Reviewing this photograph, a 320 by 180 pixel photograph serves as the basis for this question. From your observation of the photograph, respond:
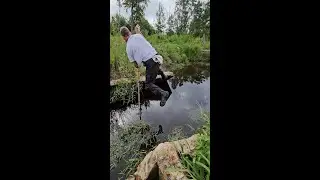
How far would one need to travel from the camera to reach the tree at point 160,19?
1659 millimetres

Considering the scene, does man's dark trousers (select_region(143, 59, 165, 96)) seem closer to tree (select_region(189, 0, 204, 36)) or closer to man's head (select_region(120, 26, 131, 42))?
man's head (select_region(120, 26, 131, 42))

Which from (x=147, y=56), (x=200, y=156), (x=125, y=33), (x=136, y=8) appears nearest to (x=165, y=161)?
(x=200, y=156)

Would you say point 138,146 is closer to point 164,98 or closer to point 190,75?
point 164,98

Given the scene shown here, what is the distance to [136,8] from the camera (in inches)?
64.3

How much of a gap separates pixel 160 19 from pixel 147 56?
0.22 meters

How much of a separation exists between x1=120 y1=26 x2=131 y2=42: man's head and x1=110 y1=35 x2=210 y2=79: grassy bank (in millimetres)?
23

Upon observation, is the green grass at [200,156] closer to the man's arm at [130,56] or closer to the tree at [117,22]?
the man's arm at [130,56]

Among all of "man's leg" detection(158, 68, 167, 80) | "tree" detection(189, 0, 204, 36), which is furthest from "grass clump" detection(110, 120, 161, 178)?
"tree" detection(189, 0, 204, 36)

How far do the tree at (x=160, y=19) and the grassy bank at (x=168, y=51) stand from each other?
0.05 metres

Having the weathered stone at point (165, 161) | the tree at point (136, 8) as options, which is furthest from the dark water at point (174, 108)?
the tree at point (136, 8)
